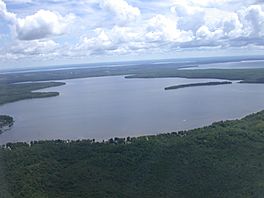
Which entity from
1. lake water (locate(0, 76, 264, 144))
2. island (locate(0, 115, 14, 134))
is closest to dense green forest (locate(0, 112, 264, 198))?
lake water (locate(0, 76, 264, 144))

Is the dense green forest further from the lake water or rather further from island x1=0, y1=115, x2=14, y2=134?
island x1=0, y1=115, x2=14, y2=134

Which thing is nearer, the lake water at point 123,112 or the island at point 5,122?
the lake water at point 123,112

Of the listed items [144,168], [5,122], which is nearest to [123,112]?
[5,122]

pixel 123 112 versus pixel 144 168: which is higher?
pixel 144 168

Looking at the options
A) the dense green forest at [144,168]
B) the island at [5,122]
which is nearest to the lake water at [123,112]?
the island at [5,122]

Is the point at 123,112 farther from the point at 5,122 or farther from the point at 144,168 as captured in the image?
the point at 144,168

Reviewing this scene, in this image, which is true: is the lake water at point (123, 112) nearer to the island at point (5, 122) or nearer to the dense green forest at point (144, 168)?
the island at point (5, 122)

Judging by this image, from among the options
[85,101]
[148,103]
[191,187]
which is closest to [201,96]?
[148,103]
